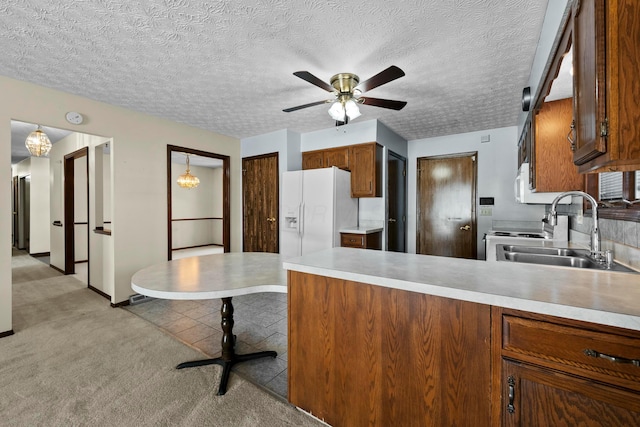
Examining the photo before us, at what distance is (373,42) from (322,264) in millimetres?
1695

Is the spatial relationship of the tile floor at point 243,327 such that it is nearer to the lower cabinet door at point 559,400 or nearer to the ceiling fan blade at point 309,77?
the lower cabinet door at point 559,400

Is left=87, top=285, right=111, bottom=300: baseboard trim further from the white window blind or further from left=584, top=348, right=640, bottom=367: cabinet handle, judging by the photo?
the white window blind

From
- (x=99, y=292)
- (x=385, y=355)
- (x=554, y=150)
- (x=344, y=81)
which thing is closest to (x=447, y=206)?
(x=554, y=150)

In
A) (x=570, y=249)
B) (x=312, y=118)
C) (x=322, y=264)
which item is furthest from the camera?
(x=312, y=118)

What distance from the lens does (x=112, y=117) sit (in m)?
3.32

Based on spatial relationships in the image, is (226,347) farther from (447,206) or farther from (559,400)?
(447,206)

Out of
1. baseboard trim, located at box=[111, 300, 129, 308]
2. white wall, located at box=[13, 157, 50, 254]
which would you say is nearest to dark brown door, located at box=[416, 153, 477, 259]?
baseboard trim, located at box=[111, 300, 129, 308]

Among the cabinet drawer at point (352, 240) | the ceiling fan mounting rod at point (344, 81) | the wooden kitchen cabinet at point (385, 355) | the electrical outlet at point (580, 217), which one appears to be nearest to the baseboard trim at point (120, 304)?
the cabinet drawer at point (352, 240)

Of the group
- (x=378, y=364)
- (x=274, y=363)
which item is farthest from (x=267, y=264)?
(x=378, y=364)

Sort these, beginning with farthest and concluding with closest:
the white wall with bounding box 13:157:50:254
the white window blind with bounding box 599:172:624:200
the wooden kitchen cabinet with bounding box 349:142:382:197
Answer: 1. the white wall with bounding box 13:157:50:254
2. the wooden kitchen cabinet with bounding box 349:142:382:197
3. the white window blind with bounding box 599:172:624:200

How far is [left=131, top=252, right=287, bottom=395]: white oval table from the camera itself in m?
1.54

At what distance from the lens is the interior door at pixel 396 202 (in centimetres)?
446

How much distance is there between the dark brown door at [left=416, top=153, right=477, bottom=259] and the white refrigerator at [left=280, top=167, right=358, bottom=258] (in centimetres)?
146

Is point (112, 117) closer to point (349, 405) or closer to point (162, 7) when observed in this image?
point (162, 7)
